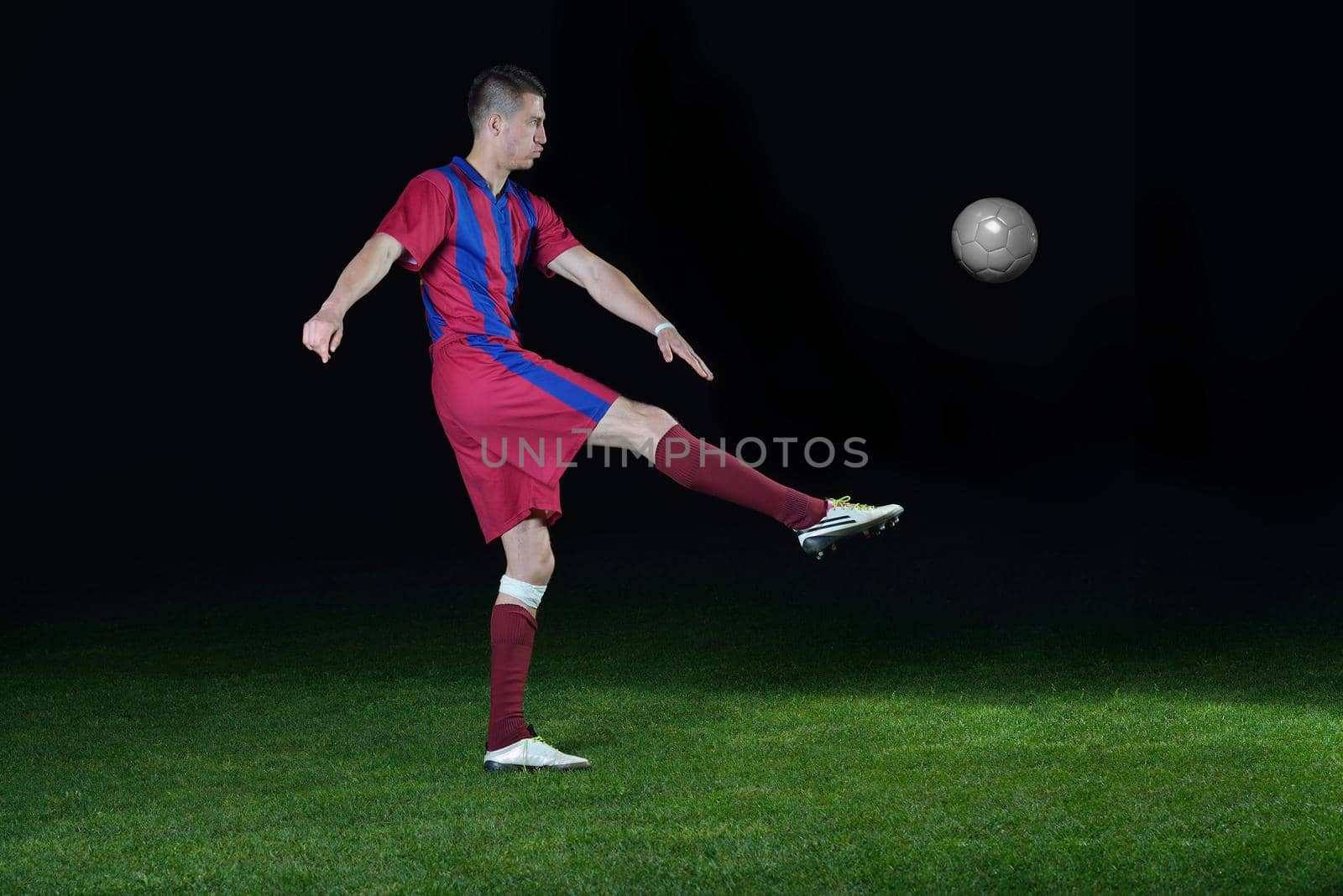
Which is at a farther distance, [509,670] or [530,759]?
[509,670]

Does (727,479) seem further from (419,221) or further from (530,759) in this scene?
(419,221)

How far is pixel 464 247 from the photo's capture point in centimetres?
318

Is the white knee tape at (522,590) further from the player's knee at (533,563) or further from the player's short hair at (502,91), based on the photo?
the player's short hair at (502,91)

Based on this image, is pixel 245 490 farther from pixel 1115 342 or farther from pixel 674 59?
pixel 1115 342

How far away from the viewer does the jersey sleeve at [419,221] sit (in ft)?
10.0

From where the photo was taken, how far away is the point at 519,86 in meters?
3.17

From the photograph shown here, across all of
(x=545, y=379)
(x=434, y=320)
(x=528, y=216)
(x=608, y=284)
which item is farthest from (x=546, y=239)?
(x=545, y=379)

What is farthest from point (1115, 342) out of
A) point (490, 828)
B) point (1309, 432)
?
point (490, 828)

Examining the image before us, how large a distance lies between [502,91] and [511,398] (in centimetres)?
63

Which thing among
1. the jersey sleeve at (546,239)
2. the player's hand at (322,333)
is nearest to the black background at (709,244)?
the jersey sleeve at (546,239)

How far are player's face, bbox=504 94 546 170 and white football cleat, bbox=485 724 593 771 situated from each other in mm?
1189

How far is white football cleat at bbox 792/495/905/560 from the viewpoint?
300cm

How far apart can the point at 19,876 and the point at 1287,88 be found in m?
8.26

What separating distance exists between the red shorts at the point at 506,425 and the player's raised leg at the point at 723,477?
96 mm
